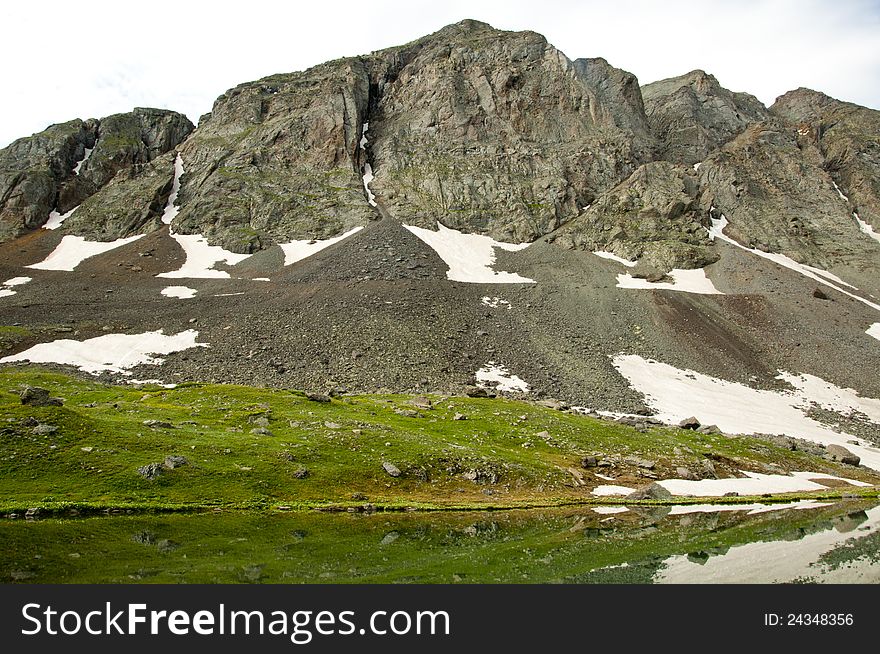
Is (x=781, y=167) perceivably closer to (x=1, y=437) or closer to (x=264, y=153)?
(x=264, y=153)

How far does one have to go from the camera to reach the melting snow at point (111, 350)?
60656 millimetres

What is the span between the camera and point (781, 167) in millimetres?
158000

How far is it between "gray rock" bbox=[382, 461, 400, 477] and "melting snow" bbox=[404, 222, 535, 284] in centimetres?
6622

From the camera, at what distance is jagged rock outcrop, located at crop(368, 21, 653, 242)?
134375 millimetres

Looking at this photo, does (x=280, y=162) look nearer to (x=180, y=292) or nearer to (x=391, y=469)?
(x=180, y=292)

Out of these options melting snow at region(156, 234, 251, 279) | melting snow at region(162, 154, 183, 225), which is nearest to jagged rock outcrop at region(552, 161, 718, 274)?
melting snow at region(156, 234, 251, 279)

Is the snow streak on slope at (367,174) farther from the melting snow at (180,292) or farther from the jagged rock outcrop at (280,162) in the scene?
the melting snow at (180,292)

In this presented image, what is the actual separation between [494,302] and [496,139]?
80.7 metres

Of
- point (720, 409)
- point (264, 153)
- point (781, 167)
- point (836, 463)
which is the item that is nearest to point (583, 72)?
point (781, 167)

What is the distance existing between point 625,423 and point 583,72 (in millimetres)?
174250

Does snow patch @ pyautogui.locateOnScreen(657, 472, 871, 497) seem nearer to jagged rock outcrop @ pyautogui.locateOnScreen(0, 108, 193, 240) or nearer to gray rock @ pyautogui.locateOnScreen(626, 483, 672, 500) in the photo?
gray rock @ pyautogui.locateOnScreen(626, 483, 672, 500)

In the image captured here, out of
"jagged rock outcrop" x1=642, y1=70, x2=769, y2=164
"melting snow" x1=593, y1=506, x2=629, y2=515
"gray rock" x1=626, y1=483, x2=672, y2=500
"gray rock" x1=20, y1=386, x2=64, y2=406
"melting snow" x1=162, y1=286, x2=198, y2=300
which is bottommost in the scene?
"gray rock" x1=626, y1=483, x2=672, y2=500

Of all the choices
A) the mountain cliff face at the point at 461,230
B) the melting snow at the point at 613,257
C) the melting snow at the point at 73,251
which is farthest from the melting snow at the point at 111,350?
the melting snow at the point at 613,257

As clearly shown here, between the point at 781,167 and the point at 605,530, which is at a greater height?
the point at 781,167
